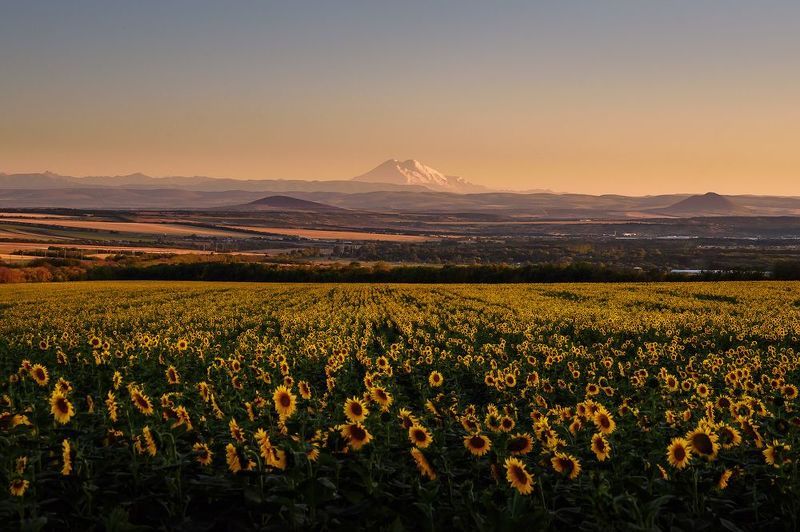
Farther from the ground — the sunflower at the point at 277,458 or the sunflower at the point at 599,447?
the sunflower at the point at 277,458

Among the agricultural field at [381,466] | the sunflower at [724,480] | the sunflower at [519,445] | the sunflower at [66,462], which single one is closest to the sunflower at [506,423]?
the agricultural field at [381,466]

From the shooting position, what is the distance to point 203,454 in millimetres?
5949

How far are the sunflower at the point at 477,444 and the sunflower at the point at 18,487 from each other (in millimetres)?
3332

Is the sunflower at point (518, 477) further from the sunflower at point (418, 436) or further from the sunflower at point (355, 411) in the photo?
the sunflower at point (355, 411)

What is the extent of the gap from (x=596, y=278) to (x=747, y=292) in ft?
82.1

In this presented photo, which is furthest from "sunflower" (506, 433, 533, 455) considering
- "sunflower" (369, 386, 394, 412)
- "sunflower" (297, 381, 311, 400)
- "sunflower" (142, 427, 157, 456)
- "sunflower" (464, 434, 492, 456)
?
"sunflower" (142, 427, 157, 456)

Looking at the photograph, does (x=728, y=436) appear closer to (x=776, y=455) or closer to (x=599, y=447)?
(x=776, y=455)

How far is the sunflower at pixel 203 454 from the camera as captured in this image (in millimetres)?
5898

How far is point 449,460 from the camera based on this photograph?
6352 millimetres

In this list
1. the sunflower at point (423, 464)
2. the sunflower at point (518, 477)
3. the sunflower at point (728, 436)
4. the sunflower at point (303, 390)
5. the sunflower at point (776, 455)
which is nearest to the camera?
the sunflower at point (518, 477)

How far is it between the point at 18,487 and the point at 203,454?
1.42m

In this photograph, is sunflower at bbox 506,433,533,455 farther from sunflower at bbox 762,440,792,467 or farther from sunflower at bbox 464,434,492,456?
sunflower at bbox 762,440,792,467

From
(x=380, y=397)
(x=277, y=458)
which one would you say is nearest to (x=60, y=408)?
(x=277, y=458)

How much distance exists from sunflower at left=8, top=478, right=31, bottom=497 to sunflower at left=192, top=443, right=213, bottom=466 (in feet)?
4.28
